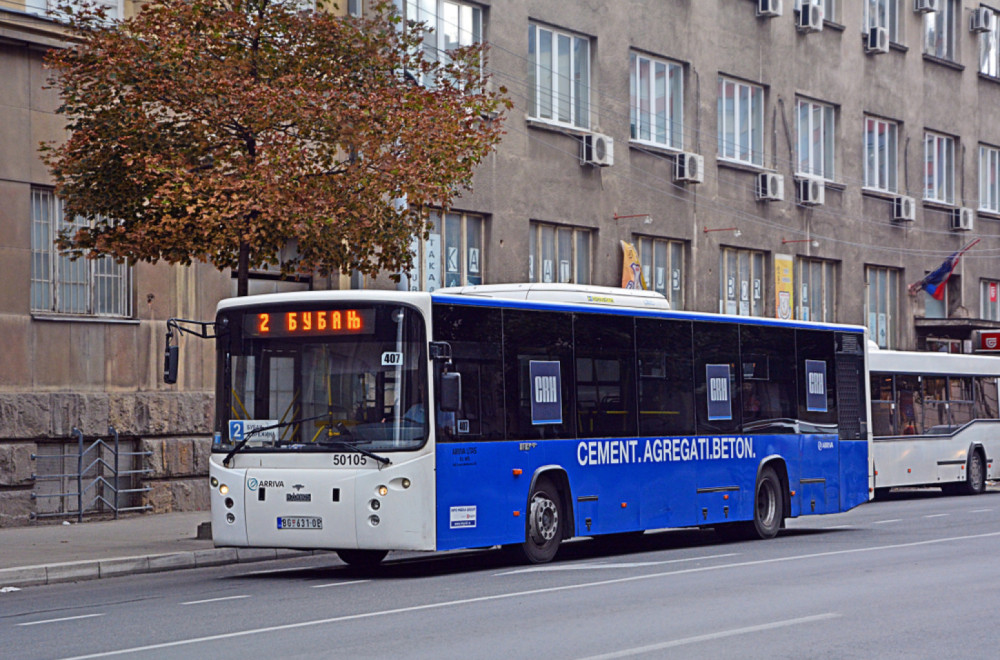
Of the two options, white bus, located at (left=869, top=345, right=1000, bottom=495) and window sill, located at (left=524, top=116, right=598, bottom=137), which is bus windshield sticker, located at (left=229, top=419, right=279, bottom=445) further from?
white bus, located at (left=869, top=345, right=1000, bottom=495)

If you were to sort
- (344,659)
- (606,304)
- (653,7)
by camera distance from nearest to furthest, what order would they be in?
(344,659)
(606,304)
(653,7)

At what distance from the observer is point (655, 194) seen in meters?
32.8

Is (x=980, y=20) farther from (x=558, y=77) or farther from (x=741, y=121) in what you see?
(x=558, y=77)

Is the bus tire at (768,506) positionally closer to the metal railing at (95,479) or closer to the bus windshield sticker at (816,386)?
the bus windshield sticker at (816,386)

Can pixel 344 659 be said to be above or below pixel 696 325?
below

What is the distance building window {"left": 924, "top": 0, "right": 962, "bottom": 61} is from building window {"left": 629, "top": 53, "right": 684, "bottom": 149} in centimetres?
1159

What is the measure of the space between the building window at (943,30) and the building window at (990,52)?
1441 mm

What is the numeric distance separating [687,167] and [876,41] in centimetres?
906

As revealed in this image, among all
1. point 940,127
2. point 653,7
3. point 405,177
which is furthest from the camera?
point 940,127

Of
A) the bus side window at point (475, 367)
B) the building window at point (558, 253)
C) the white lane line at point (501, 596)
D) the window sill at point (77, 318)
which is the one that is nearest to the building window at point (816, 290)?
the building window at point (558, 253)

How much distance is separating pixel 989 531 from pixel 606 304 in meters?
6.37

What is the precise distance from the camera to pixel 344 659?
9188 mm

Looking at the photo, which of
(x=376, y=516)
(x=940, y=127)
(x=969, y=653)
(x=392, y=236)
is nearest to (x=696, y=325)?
(x=392, y=236)

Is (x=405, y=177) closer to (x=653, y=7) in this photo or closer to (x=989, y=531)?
(x=989, y=531)
